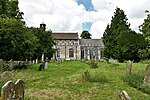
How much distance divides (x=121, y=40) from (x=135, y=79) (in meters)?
42.0

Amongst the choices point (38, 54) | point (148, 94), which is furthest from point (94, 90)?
point (38, 54)

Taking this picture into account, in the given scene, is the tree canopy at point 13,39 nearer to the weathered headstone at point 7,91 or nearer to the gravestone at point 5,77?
the gravestone at point 5,77

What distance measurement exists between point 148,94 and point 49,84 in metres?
6.10

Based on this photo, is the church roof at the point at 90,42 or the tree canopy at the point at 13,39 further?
the church roof at the point at 90,42

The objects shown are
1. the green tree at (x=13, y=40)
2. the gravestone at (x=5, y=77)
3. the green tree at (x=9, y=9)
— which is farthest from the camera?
the green tree at (x=9, y=9)

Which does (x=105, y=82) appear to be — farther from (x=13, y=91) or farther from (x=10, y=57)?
(x=10, y=57)

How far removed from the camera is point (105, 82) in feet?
61.9

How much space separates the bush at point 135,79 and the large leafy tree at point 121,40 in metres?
39.6

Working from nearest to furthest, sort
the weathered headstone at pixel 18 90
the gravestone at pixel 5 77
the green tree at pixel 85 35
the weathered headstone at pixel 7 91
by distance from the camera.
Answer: the weathered headstone at pixel 7 91, the weathered headstone at pixel 18 90, the gravestone at pixel 5 77, the green tree at pixel 85 35

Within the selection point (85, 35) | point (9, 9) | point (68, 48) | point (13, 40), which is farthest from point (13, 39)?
point (85, 35)

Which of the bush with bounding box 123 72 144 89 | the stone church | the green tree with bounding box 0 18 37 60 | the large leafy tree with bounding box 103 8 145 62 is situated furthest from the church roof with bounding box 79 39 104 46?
the bush with bounding box 123 72 144 89

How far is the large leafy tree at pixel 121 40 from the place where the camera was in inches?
2325

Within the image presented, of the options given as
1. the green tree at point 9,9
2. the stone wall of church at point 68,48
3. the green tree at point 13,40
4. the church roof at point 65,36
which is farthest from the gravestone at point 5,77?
the church roof at point 65,36

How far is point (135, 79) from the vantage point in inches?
733
